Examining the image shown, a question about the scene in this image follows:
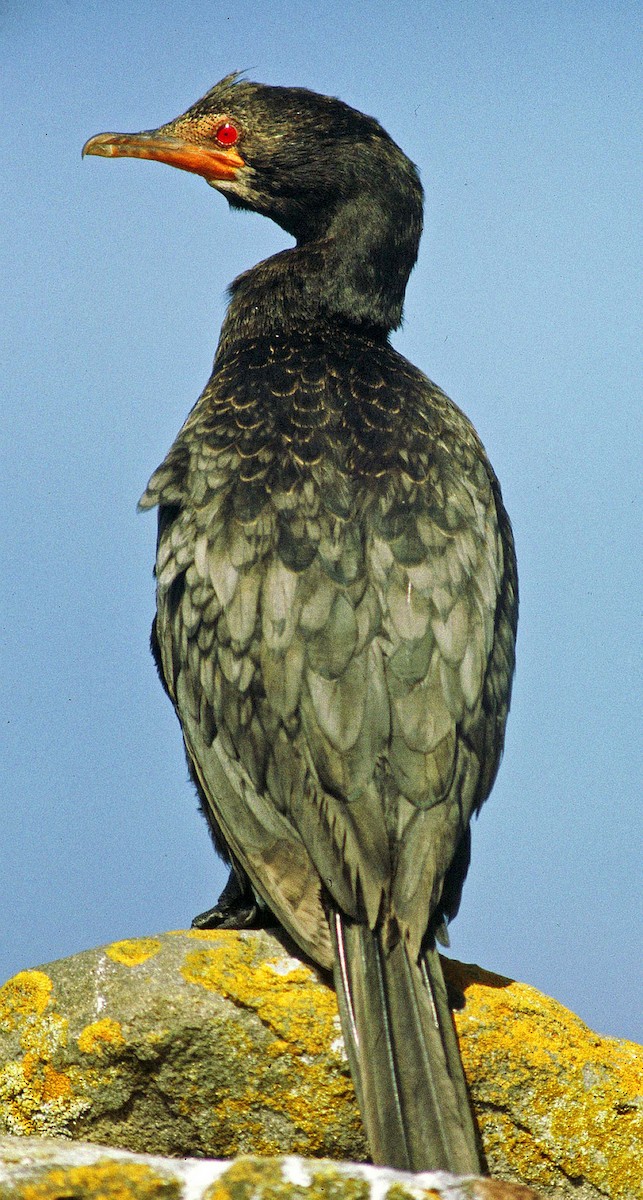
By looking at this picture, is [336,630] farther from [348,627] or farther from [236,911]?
[236,911]

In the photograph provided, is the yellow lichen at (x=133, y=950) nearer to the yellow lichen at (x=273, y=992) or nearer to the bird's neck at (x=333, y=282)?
the yellow lichen at (x=273, y=992)

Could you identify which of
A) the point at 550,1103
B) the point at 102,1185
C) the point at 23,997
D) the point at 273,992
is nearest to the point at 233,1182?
the point at 102,1185

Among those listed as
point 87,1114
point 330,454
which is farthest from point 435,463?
point 87,1114

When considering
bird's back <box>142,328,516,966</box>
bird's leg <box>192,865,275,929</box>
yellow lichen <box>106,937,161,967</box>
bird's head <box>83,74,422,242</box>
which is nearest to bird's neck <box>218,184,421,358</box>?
bird's head <box>83,74,422,242</box>

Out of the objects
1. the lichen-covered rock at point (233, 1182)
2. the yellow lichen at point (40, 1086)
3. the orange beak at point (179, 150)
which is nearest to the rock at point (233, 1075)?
the yellow lichen at point (40, 1086)

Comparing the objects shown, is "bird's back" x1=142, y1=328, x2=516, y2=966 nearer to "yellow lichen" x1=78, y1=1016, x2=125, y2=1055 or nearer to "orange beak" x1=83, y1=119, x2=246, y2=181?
"yellow lichen" x1=78, y1=1016, x2=125, y2=1055
